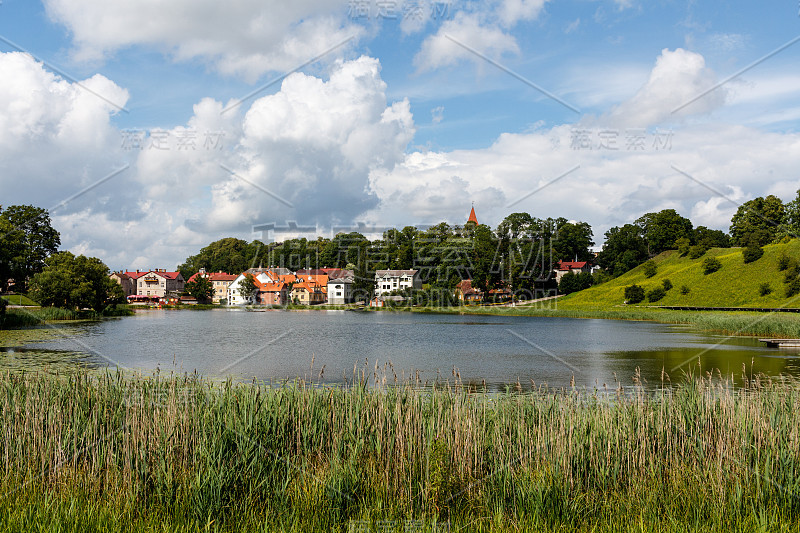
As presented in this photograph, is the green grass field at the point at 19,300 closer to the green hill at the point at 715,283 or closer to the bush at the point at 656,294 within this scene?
the green hill at the point at 715,283

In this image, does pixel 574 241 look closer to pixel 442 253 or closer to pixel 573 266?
pixel 573 266

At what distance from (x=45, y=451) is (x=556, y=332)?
4163cm

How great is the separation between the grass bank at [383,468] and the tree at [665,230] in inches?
3878

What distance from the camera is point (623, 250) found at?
9944cm

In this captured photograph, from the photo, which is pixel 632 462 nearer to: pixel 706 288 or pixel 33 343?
pixel 33 343

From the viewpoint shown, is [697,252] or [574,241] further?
[574,241]

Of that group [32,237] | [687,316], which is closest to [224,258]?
[32,237]

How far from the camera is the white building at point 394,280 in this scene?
11338cm

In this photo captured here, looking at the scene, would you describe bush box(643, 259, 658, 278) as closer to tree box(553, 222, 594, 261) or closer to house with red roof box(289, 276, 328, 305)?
tree box(553, 222, 594, 261)

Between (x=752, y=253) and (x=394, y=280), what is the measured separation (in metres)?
63.0

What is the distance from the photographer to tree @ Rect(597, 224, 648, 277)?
94062 mm

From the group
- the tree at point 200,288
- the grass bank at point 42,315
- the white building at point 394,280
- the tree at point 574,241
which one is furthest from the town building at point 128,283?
the tree at point 574,241

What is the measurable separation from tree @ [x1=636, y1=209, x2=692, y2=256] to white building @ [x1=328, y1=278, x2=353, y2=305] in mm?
55134

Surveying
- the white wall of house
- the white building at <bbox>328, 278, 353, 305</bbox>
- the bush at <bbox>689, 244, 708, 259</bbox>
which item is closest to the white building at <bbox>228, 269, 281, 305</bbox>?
the white wall of house
